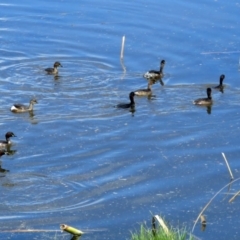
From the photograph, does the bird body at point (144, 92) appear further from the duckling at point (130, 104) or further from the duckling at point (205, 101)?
the duckling at point (205, 101)

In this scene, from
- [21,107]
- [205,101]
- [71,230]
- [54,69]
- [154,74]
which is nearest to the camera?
[71,230]

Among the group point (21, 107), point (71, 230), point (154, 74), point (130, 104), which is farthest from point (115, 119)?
point (71, 230)

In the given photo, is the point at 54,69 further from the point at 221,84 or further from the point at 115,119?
the point at 221,84

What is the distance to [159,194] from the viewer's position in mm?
12391

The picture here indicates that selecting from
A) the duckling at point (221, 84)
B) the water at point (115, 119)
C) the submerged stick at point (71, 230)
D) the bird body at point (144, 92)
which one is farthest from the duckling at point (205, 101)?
the submerged stick at point (71, 230)

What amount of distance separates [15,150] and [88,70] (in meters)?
4.16

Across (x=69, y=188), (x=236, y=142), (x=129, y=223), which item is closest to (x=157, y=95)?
(x=236, y=142)

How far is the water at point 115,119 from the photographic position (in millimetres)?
11914

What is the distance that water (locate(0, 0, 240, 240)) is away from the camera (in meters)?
11.9

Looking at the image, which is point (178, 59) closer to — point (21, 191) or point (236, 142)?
point (236, 142)

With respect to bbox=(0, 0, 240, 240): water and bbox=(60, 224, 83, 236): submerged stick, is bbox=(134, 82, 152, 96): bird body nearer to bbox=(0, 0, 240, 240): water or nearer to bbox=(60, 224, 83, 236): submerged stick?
bbox=(0, 0, 240, 240): water

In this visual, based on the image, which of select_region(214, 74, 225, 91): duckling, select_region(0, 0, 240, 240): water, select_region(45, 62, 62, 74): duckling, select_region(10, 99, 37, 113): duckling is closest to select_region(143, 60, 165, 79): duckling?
select_region(0, 0, 240, 240): water

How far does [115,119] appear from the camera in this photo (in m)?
15.8

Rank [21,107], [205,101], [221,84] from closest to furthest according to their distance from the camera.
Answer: [21,107] → [205,101] → [221,84]
